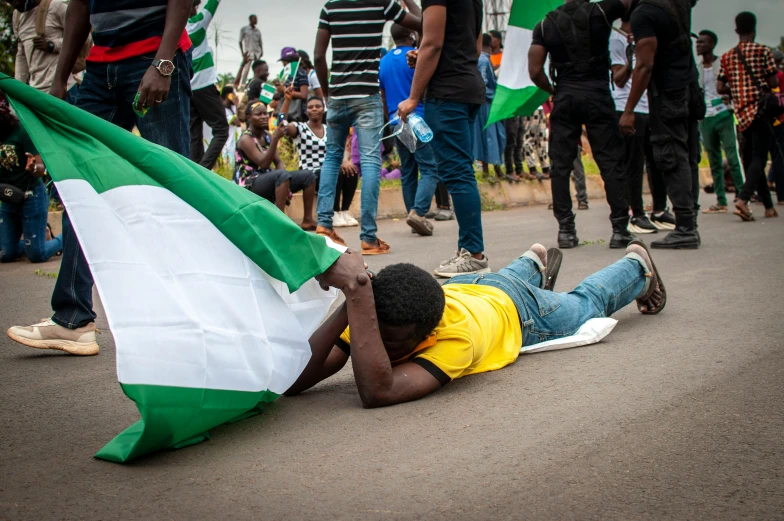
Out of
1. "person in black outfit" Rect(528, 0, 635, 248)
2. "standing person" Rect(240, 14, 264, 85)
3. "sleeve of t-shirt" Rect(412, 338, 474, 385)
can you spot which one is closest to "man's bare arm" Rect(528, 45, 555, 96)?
"person in black outfit" Rect(528, 0, 635, 248)

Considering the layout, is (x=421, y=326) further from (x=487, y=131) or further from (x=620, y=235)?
(x=487, y=131)

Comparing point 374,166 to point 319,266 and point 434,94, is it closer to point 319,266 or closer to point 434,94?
point 434,94

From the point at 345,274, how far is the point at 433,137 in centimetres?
329

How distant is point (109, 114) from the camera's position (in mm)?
4152

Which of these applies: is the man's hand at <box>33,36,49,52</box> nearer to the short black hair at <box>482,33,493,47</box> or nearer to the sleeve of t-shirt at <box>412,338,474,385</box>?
the short black hair at <box>482,33,493,47</box>

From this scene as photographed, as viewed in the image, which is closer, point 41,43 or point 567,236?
point 567,236

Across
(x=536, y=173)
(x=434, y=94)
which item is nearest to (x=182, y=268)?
(x=434, y=94)

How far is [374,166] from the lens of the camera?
7.44 m

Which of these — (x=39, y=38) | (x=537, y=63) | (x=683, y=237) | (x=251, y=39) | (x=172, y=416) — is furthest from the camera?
(x=251, y=39)

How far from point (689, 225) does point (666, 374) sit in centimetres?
432

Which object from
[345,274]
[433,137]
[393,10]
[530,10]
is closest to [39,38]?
[393,10]

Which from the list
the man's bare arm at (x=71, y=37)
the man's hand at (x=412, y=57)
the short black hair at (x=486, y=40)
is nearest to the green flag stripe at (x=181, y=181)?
the man's bare arm at (x=71, y=37)

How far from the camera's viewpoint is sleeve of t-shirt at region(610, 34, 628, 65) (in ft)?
30.4

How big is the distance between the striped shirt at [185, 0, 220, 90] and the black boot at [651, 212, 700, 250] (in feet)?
17.0
